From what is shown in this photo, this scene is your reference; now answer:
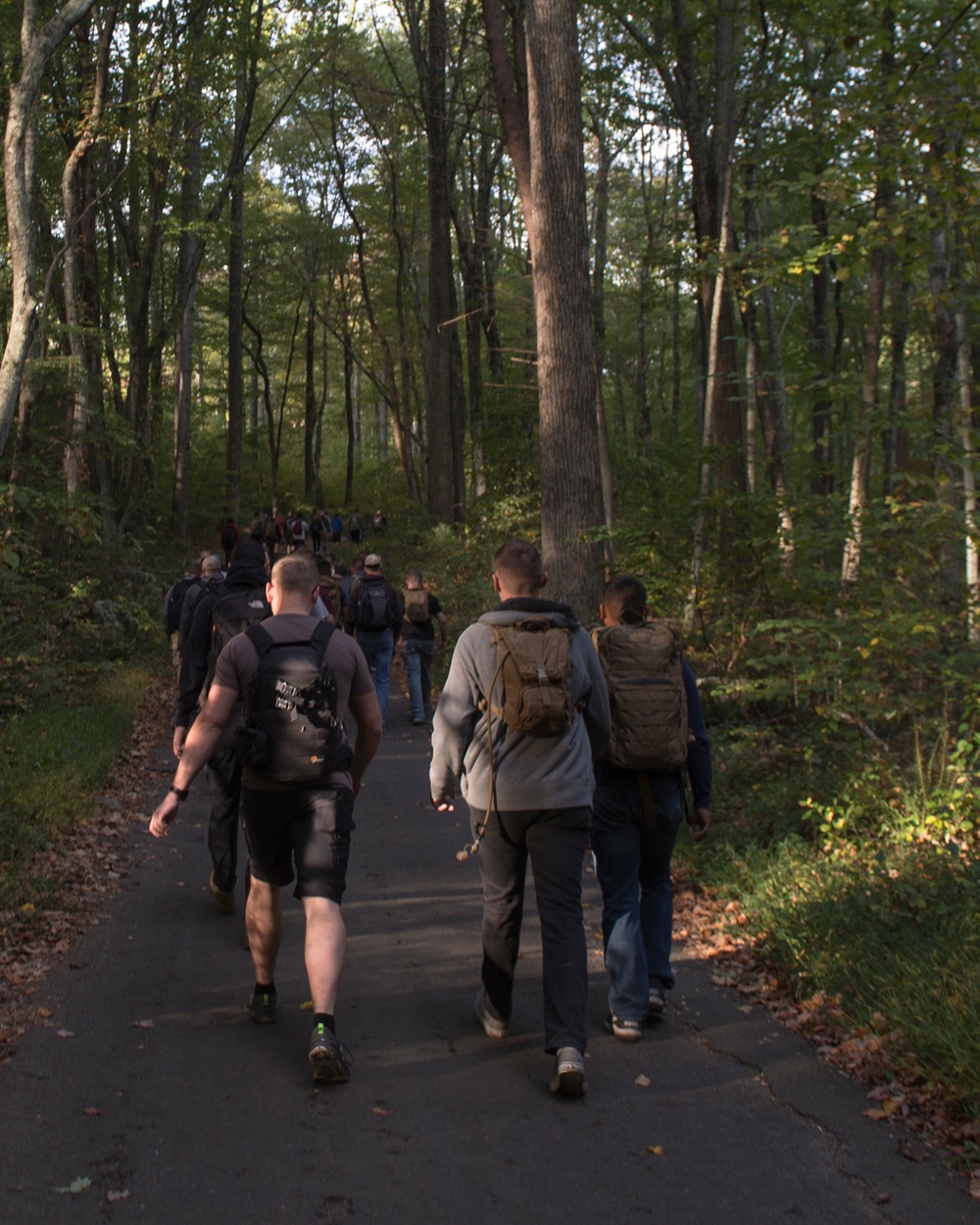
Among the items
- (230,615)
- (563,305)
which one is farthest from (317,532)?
(230,615)

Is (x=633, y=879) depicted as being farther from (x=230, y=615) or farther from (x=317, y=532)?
(x=317, y=532)

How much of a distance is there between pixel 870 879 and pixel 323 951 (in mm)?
3424

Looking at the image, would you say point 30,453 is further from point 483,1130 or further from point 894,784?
point 483,1130

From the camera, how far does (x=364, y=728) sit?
5215mm

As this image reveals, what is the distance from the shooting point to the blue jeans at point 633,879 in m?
5.44

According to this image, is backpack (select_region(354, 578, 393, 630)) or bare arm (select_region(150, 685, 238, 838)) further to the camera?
backpack (select_region(354, 578, 393, 630))

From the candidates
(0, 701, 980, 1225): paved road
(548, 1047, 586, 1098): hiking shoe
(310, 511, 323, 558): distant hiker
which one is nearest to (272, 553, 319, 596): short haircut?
(0, 701, 980, 1225): paved road

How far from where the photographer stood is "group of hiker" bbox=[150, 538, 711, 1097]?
486 cm

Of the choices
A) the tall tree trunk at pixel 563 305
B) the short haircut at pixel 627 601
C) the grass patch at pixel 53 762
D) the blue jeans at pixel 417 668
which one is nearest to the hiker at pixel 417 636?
the blue jeans at pixel 417 668

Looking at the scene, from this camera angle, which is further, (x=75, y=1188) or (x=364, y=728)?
(x=364, y=728)

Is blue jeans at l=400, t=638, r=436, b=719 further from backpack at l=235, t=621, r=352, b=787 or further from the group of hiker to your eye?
backpack at l=235, t=621, r=352, b=787

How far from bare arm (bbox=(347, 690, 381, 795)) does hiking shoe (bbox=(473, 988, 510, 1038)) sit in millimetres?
1172

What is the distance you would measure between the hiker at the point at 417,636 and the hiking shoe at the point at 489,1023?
969 cm

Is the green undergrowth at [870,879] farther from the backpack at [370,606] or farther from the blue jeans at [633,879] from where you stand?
the backpack at [370,606]
